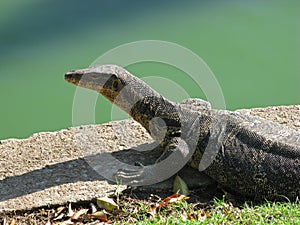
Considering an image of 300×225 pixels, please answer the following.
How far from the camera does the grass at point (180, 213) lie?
4652mm

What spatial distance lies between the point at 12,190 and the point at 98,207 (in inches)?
31.9

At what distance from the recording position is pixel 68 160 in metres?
5.76

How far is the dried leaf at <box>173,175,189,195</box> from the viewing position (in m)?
5.21

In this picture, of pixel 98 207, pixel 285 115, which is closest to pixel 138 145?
pixel 98 207

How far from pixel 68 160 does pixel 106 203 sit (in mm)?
877

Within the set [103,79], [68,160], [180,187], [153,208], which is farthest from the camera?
[68,160]

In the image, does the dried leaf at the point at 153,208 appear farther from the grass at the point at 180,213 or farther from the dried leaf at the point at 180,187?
the dried leaf at the point at 180,187

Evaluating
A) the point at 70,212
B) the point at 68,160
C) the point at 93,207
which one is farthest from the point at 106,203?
the point at 68,160

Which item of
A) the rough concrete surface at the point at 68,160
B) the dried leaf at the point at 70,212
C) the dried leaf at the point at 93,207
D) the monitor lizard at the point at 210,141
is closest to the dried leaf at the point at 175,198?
the monitor lizard at the point at 210,141

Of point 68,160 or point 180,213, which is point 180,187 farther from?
point 68,160

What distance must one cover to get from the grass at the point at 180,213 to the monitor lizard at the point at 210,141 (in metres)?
0.18

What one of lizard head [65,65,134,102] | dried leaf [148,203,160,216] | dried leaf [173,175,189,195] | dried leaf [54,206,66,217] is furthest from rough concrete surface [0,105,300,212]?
lizard head [65,65,134,102]

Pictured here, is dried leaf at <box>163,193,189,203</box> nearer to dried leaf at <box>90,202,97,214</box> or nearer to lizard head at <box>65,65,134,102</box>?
dried leaf at <box>90,202,97,214</box>

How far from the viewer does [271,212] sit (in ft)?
15.5
